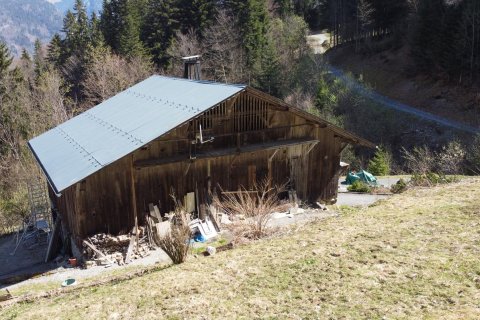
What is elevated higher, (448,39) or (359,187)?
(448,39)

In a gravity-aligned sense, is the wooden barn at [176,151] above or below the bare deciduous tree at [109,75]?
below

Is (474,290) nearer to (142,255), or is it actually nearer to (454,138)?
(142,255)

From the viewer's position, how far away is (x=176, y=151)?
16031 mm

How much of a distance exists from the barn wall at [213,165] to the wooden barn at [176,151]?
35 mm

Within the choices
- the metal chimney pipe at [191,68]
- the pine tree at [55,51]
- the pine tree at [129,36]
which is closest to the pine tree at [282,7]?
the pine tree at [129,36]

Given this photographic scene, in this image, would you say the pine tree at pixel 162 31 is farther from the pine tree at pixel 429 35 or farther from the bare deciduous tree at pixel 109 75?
the pine tree at pixel 429 35

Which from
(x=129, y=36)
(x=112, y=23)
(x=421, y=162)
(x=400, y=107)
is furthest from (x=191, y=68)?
(x=112, y=23)

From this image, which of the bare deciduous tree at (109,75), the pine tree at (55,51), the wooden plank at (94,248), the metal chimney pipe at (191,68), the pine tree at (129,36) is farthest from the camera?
the pine tree at (55,51)

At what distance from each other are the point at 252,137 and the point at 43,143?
28.3 ft

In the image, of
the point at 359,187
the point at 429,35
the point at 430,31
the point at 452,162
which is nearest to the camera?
the point at 359,187

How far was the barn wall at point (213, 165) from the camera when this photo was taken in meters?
15.0

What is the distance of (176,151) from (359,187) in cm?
1212

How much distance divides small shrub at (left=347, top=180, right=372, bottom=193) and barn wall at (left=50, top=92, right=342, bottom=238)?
4.76 m

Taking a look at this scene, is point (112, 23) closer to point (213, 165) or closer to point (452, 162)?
point (452, 162)
